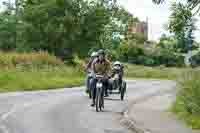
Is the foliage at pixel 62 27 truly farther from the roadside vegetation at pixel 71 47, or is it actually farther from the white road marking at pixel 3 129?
the white road marking at pixel 3 129

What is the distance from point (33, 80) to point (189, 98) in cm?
1703

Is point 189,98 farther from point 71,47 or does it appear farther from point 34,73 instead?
point 71,47

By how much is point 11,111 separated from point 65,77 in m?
23.4

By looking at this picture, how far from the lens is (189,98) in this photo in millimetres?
18250

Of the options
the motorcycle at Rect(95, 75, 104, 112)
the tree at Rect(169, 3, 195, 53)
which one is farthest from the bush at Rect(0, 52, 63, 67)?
the tree at Rect(169, 3, 195, 53)

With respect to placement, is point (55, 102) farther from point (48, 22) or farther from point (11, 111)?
point (48, 22)

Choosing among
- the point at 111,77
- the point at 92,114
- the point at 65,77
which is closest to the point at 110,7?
the point at 65,77

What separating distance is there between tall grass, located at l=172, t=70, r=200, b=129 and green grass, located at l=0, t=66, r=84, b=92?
11757 mm

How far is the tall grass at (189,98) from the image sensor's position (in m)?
17.4

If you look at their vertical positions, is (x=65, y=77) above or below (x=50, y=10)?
below

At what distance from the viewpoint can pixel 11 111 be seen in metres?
18.3

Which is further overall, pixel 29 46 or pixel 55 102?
pixel 29 46

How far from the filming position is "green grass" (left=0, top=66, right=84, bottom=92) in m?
31.2

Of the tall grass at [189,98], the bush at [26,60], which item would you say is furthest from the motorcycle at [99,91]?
the bush at [26,60]
